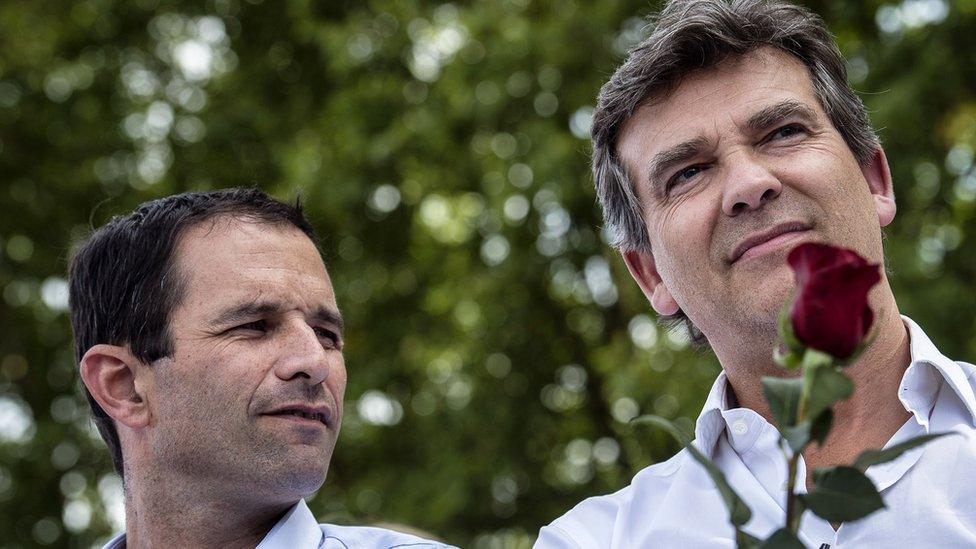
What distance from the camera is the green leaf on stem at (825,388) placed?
1.21 meters

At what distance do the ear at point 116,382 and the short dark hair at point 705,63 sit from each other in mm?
1162

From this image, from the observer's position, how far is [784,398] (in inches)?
50.5

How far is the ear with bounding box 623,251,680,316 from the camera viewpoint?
2.77 m

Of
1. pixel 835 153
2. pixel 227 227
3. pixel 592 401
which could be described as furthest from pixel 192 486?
pixel 592 401

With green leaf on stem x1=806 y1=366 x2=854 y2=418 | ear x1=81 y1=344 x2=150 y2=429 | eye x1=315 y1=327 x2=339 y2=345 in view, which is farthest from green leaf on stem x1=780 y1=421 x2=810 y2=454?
ear x1=81 y1=344 x2=150 y2=429

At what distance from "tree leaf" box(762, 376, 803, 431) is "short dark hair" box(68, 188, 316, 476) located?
1713mm

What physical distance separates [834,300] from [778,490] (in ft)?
4.07

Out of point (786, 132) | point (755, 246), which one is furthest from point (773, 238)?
point (786, 132)

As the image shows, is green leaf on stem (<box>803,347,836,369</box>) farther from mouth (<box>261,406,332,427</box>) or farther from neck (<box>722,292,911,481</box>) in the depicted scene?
mouth (<box>261,406,332,427</box>)

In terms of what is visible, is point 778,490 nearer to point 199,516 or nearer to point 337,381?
point 337,381

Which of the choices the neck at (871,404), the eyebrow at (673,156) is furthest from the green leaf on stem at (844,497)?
the eyebrow at (673,156)

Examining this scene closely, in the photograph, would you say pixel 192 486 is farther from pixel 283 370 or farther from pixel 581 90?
pixel 581 90

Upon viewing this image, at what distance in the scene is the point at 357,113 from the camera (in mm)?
8398

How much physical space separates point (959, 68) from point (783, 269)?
500 centimetres
